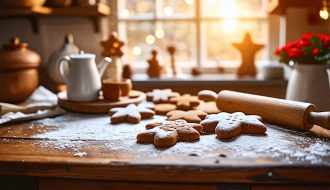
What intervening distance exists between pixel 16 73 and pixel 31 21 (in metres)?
0.67

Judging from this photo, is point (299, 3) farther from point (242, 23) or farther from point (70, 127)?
point (70, 127)

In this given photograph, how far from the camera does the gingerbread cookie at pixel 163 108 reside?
1366 millimetres

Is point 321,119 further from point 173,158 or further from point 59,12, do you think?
point 59,12

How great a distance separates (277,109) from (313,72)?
256 millimetres

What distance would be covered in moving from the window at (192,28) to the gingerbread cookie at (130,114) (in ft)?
3.55

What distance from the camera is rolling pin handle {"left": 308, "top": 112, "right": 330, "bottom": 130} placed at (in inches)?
40.7

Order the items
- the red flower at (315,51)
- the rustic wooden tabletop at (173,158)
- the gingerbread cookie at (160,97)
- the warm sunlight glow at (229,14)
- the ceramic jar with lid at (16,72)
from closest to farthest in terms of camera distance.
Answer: the rustic wooden tabletop at (173,158), the red flower at (315,51), the gingerbread cookie at (160,97), the ceramic jar with lid at (16,72), the warm sunlight glow at (229,14)

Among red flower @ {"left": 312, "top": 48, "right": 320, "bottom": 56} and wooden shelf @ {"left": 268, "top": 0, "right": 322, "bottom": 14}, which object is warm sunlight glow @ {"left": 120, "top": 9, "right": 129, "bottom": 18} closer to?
wooden shelf @ {"left": 268, "top": 0, "right": 322, "bottom": 14}

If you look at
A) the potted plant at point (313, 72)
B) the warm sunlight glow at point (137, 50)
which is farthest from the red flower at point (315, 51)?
the warm sunlight glow at point (137, 50)

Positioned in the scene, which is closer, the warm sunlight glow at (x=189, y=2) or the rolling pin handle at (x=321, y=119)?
the rolling pin handle at (x=321, y=119)

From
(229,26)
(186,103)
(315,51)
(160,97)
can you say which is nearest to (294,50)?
(315,51)

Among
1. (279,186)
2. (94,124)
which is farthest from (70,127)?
(279,186)

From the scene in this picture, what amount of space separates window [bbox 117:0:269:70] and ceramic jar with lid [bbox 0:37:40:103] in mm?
786

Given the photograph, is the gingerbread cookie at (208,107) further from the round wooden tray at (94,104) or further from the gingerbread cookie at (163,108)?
the round wooden tray at (94,104)
